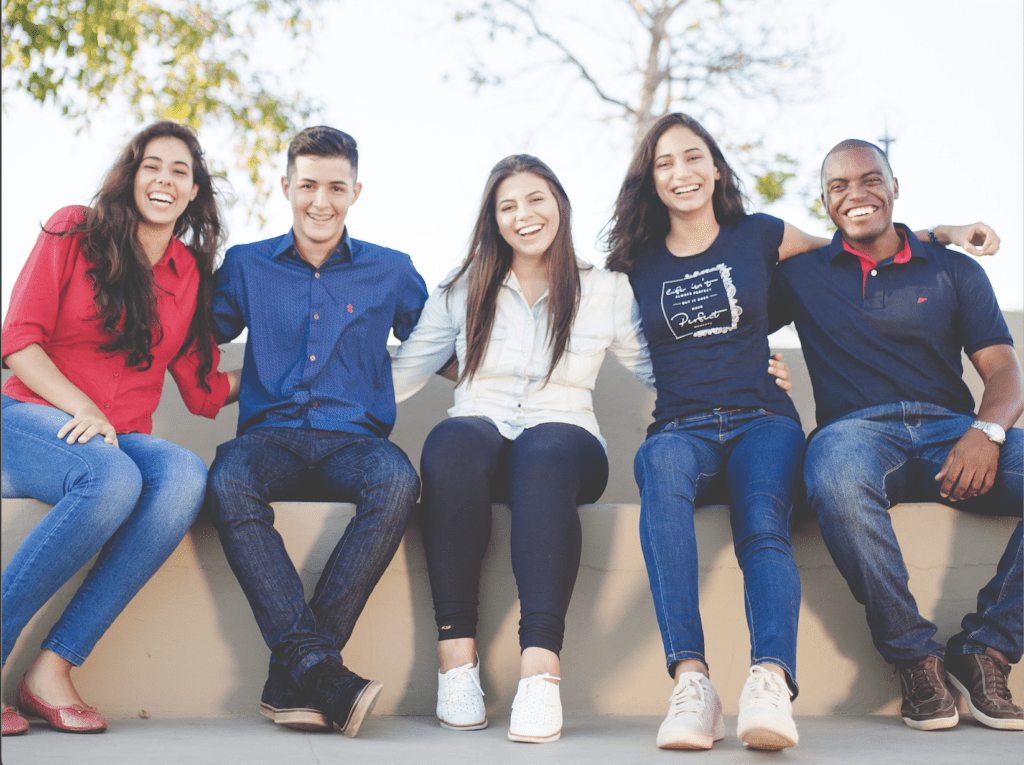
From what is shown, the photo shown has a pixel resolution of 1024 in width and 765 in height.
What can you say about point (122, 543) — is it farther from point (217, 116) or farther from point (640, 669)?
point (217, 116)

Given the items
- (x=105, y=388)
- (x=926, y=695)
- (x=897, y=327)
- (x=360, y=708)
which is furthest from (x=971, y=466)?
(x=105, y=388)

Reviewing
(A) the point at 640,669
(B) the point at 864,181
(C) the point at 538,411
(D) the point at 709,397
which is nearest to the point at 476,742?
(A) the point at 640,669

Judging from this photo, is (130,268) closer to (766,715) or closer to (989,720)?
(766,715)

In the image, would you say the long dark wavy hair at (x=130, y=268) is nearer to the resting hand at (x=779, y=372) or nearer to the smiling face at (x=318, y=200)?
the smiling face at (x=318, y=200)

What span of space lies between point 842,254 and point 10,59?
514 cm

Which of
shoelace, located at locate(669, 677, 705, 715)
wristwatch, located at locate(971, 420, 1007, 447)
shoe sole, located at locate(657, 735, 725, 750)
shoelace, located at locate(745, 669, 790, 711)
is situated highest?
wristwatch, located at locate(971, 420, 1007, 447)

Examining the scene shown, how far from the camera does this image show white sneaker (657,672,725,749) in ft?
5.58

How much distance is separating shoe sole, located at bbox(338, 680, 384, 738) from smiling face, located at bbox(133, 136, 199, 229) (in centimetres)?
132

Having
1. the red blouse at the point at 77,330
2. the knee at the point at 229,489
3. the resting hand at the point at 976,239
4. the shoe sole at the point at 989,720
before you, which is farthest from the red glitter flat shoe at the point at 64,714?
the resting hand at the point at 976,239

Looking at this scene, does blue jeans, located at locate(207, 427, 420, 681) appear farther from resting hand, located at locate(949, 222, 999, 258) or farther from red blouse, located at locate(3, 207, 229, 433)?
resting hand, located at locate(949, 222, 999, 258)

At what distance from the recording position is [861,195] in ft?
8.12

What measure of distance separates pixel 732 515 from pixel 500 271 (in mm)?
941

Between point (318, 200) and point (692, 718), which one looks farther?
point (318, 200)

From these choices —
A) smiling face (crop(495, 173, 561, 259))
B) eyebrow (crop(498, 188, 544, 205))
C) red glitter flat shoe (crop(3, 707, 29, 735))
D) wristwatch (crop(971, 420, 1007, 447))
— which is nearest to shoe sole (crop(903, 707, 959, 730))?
wristwatch (crop(971, 420, 1007, 447))
